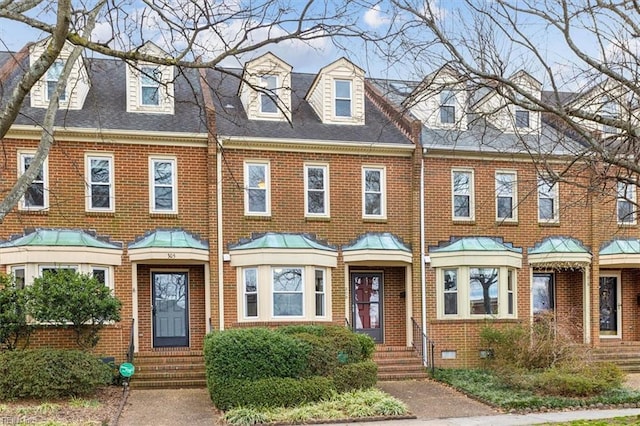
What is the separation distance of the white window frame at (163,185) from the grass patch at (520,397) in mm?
8305

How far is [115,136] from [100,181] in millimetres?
1204

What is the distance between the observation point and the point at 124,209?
1609 centimetres

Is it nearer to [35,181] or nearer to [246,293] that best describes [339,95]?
[246,293]

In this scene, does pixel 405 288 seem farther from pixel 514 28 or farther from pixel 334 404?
pixel 514 28

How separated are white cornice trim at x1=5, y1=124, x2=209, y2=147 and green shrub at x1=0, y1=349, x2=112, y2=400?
5.31 meters

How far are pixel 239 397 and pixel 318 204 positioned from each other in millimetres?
6752

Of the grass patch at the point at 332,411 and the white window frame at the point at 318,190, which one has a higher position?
the white window frame at the point at 318,190

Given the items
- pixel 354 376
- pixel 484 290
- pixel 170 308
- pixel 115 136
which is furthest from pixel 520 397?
pixel 115 136

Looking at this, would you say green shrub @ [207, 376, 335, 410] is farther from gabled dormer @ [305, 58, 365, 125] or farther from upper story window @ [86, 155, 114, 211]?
gabled dormer @ [305, 58, 365, 125]

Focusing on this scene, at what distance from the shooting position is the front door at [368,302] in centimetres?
1831

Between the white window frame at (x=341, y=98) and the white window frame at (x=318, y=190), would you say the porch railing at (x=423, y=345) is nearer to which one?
the white window frame at (x=318, y=190)

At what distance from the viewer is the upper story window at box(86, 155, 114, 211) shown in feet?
52.5

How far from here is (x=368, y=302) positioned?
18.4 m

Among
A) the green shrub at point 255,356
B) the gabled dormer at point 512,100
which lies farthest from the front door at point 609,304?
the green shrub at point 255,356
